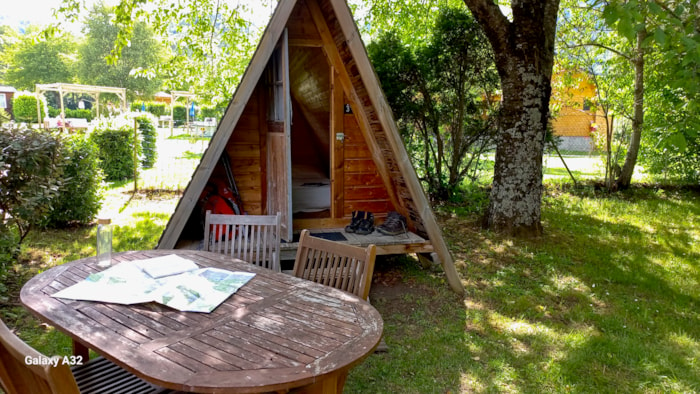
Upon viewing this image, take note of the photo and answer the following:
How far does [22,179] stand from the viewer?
4359mm

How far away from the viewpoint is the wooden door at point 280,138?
4.38m

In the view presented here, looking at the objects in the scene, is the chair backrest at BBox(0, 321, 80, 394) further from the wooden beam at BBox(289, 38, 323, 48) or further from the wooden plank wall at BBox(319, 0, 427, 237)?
the wooden beam at BBox(289, 38, 323, 48)

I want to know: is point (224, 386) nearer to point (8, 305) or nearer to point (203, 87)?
point (8, 305)

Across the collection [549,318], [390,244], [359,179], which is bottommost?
[549,318]

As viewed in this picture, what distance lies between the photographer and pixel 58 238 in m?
5.87

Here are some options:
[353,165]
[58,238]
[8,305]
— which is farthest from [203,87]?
[8,305]

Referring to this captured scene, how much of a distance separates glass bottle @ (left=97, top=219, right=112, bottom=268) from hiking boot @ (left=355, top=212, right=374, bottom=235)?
2760mm

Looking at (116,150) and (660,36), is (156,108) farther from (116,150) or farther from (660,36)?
(660,36)

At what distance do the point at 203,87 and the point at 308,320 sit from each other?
32.7 ft

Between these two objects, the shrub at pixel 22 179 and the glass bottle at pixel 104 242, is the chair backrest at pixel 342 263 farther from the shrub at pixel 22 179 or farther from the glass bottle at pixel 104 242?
the shrub at pixel 22 179

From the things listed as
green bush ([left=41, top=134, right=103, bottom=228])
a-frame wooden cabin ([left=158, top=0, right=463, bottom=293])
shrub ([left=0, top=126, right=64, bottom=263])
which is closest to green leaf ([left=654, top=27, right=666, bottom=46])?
a-frame wooden cabin ([left=158, top=0, right=463, bottom=293])

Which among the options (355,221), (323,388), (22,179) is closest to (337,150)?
(355,221)

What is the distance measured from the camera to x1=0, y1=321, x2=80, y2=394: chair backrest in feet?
4.00

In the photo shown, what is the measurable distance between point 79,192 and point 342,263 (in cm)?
519
